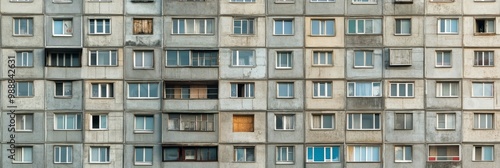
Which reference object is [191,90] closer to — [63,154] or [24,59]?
[63,154]

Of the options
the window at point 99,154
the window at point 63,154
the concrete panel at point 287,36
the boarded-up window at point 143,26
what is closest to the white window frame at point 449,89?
the concrete panel at point 287,36

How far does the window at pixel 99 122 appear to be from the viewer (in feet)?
153

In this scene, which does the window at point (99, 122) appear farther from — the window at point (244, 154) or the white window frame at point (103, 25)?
the window at point (244, 154)

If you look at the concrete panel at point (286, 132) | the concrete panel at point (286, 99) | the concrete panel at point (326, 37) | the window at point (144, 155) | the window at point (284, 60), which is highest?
the concrete panel at point (326, 37)

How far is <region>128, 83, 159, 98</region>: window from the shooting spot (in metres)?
46.9

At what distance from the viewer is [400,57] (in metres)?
46.8

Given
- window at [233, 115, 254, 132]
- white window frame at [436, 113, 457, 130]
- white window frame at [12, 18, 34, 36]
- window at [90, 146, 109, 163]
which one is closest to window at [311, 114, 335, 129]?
window at [233, 115, 254, 132]

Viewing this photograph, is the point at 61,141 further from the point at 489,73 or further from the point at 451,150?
the point at 489,73

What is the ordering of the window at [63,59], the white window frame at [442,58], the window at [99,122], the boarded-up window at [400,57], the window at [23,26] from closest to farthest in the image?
the boarded-up window at [400,57] → the window at [99,122] → the window at [23,26] → the window at [63,59] → the white window frame at [442,58]

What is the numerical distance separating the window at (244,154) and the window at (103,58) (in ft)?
32.2

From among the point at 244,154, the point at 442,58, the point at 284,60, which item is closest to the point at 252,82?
the point at 284,60

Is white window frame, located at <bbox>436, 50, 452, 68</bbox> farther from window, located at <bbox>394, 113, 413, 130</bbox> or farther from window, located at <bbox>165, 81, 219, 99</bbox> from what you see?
window, located at <bbox>165, 81, 219, 99</bbox>

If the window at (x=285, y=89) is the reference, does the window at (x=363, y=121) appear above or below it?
below

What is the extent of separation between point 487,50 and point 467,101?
11.9 ft
